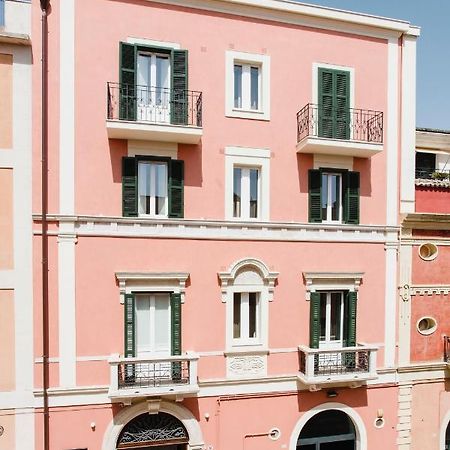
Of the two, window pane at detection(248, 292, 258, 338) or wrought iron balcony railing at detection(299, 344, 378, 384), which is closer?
wrought iron balcony railing at detection(299, 344, 378, 384)

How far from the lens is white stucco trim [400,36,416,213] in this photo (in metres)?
13.7

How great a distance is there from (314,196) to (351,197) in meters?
1.32

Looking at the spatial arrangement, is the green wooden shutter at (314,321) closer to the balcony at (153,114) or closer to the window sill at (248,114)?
the window sill at (248,114)

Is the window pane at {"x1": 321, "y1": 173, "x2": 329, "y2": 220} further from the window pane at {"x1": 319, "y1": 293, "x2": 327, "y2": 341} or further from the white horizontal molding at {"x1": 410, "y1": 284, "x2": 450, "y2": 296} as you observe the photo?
the white horizontal molding at {"x1": 410, "y1": 284, "x2": 450, "y2": 296}

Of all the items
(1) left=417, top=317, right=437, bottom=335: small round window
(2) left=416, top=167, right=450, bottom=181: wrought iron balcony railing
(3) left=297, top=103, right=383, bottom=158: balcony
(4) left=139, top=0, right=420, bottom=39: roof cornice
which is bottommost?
(1) left=417, top=317, right=437, bottom=335: small round window

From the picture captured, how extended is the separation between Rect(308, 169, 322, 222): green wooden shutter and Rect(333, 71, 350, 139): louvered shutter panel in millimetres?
1381

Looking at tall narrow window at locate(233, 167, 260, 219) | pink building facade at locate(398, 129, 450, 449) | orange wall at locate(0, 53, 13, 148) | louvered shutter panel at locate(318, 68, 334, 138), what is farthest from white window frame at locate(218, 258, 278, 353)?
orange wall at locate(0, 53, 13, 148)

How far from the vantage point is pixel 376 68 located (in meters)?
13.5

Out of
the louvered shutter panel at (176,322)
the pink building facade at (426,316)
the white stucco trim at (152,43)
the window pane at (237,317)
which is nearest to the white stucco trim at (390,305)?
the pink building facade at (426,316)

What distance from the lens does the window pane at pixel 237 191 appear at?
12531 millimetres

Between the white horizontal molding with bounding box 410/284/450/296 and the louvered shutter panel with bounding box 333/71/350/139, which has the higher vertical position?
the louvered shutter panel with bounding box 333/71/350/139

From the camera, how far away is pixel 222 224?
12.2 m

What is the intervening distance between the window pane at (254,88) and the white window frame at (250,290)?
501cm

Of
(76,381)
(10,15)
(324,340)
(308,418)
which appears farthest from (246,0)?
(308,418)
